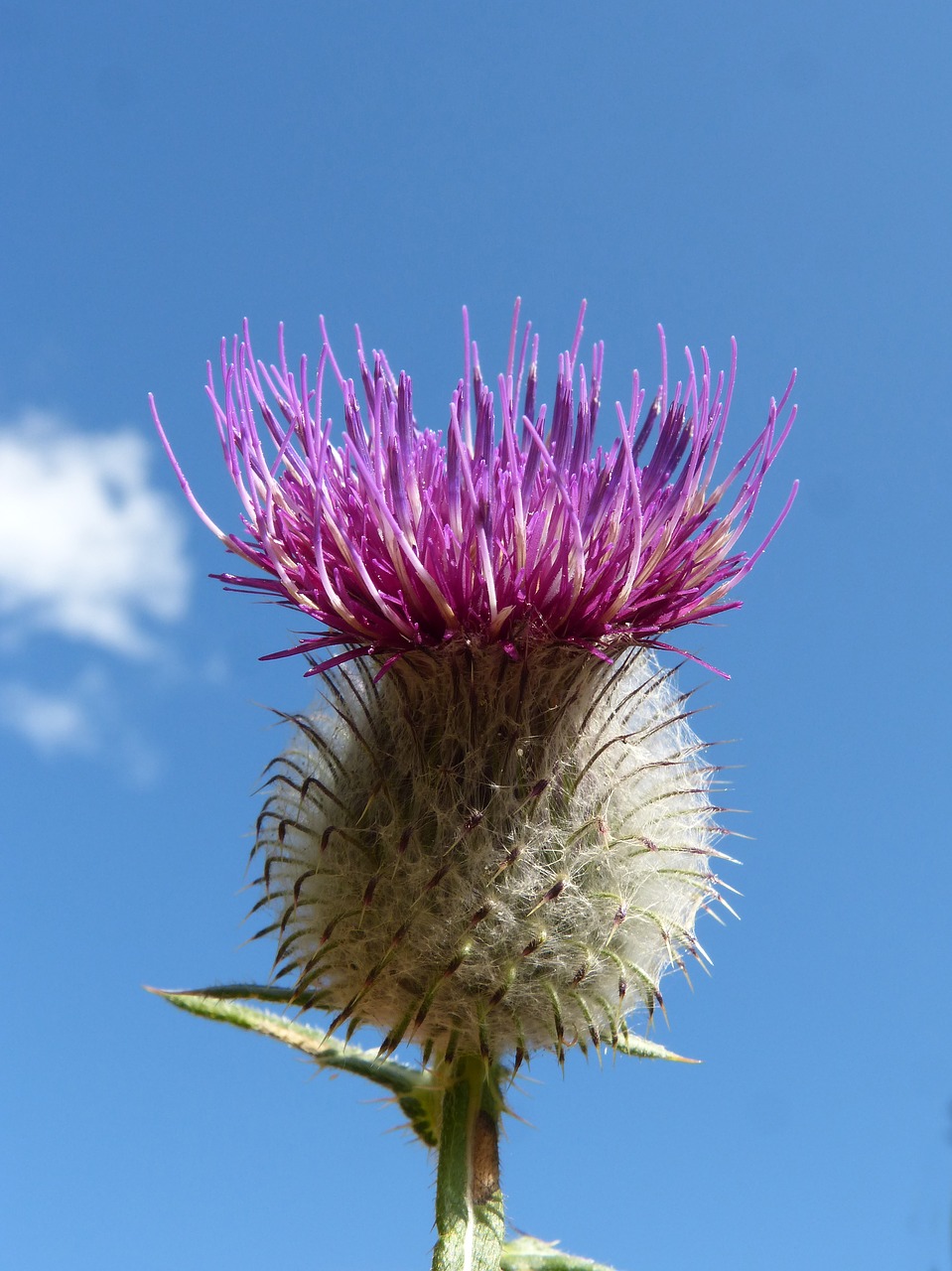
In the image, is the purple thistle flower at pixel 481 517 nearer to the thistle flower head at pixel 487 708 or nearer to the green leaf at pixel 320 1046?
the thistle flower head at pixel 487 708

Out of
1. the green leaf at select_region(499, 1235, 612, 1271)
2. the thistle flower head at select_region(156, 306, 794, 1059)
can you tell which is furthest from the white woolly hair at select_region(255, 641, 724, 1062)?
the green leaf at select_region(499, 1235, 612, 1271)

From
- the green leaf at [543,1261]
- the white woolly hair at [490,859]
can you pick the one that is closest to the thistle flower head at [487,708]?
the white woolly hair at [490,859]

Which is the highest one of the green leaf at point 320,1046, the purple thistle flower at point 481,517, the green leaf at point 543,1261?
the purple thistle flower at point 481,517

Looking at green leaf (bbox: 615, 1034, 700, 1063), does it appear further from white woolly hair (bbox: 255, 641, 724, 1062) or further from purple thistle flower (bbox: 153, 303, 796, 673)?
purple thistle flower (bbox: 153, 303, 796, 673)

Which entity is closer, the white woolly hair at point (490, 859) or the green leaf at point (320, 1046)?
the white woolly hair at point (490, 859)

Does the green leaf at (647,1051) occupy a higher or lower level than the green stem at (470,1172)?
higher
